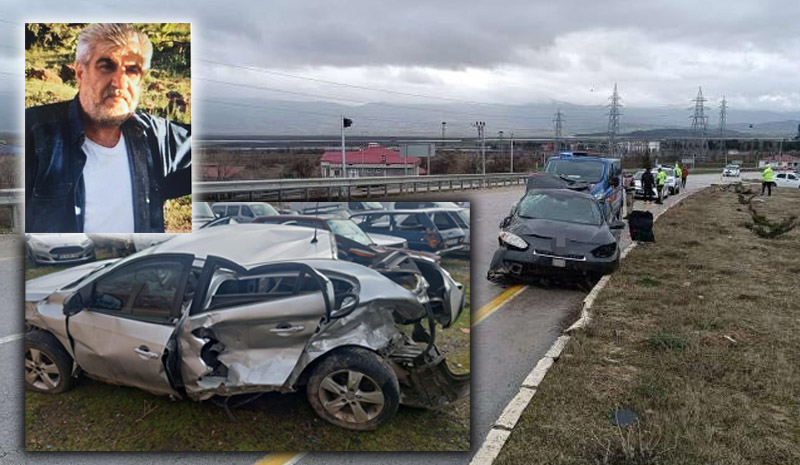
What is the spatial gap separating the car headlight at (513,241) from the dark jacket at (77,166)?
670cm

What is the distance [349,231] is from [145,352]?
1302 mm

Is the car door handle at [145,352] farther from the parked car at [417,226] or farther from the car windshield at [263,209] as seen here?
the parked car at [417,226]

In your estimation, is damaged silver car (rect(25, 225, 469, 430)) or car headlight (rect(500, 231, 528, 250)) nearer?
damaged silver car (rect(25, 225, 469, 430))

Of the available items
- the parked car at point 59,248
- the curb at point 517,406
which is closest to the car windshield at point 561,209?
the curb at point 517,406

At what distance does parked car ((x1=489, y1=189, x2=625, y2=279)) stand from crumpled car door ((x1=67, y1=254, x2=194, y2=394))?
6.72m

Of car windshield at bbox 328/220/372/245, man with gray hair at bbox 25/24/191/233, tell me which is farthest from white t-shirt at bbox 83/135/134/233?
car windshield at bbox 328/220/372/245

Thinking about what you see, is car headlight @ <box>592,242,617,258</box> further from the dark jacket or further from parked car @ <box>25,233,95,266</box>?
parked car @ <box>25,233,95,266</box>

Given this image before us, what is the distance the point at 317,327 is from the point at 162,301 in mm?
878

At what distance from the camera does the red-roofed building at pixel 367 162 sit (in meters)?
13.7

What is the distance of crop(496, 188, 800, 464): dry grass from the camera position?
4.20m

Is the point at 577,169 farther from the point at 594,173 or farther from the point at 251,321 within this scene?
the point at 251,321

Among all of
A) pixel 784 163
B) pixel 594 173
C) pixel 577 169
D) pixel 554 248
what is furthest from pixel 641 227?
pixel 784 163

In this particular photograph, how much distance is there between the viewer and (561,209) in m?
Answer: 11.0

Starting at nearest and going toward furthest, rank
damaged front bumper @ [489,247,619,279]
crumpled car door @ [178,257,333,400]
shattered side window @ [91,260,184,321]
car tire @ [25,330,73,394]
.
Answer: crumpled car door @ [178,257,333,400], shattered side window @ [91,260,184,321], car tire @ [25,330,73,394], damaged front bumper @ [489,247,619,279]
